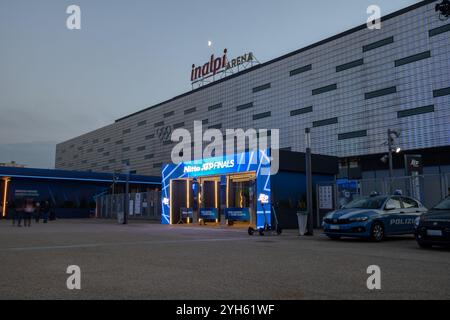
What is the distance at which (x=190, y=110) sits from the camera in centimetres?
7731

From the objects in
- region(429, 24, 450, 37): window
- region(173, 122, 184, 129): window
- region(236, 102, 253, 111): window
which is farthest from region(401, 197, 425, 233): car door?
region(173, 122, 184, 129): window

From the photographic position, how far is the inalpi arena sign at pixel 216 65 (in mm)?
64594

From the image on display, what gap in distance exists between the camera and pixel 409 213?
13.6 meters

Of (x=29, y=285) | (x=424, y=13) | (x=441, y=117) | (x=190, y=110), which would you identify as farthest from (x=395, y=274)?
(x=190, y=110)

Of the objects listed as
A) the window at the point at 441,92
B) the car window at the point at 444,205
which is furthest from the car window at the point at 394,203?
the window at the point at 441,92

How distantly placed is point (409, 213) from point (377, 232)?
1658 millimetres

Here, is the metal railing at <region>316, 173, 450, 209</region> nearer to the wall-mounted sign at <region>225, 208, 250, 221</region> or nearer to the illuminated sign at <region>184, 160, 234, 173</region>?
the wall-mounted sign at <region>225, 208, 250, 221</region>

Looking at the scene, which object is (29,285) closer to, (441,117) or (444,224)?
(444,224)

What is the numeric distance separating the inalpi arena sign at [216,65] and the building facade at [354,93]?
1.91 meters

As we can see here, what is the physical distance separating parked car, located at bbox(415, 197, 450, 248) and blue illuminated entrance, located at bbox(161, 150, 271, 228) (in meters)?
9.68

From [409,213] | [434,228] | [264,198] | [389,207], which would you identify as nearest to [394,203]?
[389,207]

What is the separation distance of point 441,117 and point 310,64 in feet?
63.9

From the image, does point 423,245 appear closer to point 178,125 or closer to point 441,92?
point 441,92

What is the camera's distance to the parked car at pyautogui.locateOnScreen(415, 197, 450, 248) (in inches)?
392
